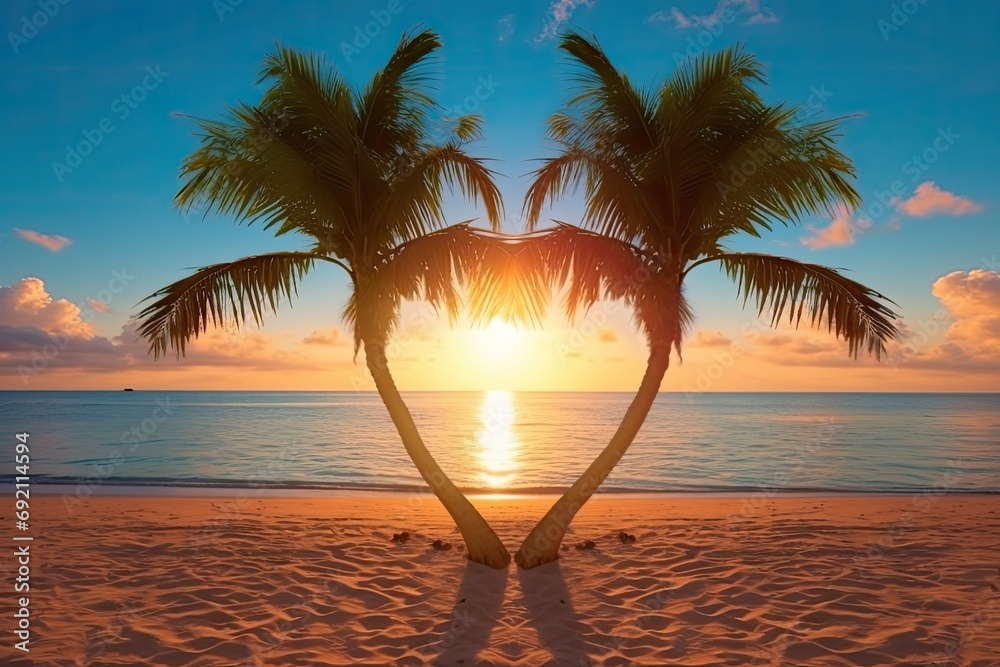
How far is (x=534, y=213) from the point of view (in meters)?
8.16

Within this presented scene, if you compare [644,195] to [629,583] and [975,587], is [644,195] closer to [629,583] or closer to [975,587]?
[629,583]

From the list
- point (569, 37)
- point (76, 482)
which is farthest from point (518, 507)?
point (76, 482)

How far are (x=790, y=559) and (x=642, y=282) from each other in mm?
4174

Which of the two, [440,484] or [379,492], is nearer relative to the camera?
[440,484]

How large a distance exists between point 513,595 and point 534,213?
4.74 meters

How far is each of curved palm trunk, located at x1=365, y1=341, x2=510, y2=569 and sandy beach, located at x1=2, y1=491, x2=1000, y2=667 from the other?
307 mm

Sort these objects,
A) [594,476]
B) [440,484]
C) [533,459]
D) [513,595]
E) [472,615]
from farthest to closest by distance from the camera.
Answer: [533,459] → [440,484] → [594,476] → [513,595] → [472,615]

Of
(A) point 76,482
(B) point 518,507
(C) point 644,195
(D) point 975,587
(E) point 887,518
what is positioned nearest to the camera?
(D) point 975,587

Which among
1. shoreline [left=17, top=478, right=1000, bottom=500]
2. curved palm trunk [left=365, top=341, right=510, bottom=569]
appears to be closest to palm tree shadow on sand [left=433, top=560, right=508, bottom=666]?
curved palm trunk [left=365, top=341, right=510, bottom=569]

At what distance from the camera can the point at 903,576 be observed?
7.31 metres

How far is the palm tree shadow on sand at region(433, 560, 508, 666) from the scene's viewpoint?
5.34 m

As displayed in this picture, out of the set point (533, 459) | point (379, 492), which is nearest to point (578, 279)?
point (379, 492)

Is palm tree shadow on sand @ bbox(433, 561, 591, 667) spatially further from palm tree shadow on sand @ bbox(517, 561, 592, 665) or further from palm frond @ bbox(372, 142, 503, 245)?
palm frond @ bbox(372, 142, 503, 245)

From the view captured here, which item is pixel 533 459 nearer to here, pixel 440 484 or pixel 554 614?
pixel 440 484
